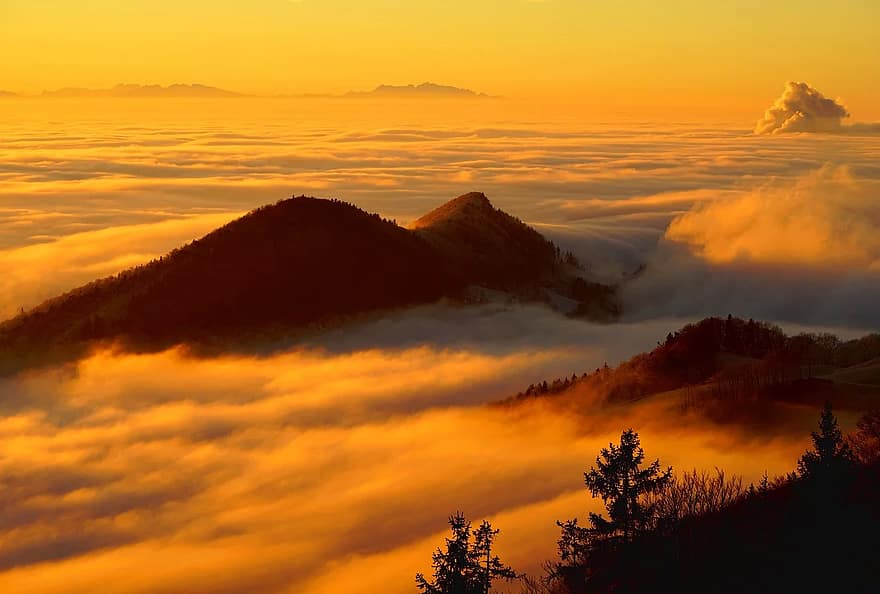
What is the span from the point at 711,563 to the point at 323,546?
39524mm

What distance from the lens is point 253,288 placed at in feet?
566

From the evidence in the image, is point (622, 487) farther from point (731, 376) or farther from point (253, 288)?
point (253, 288)

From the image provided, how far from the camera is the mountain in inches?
6324

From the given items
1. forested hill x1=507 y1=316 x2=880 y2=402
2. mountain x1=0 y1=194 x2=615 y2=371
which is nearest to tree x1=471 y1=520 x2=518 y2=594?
forested hill x1=507 y1=316 x2=880 y2=402

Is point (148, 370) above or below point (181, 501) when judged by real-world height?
above

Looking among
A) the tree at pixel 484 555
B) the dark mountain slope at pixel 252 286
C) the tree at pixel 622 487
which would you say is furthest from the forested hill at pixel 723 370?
the dark mountain slope at pixel 252 286

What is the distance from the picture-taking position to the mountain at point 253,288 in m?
161

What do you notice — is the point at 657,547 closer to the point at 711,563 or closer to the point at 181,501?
the point at 711,563

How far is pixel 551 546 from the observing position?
6175 centimetres

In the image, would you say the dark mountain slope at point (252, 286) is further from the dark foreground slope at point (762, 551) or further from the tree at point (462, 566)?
the tree at point (462, 566)

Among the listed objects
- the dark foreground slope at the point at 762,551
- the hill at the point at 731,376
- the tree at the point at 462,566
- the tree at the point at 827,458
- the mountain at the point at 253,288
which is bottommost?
the dark foreground slope at the point at 762,551

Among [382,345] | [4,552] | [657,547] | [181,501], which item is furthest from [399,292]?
[657,547]

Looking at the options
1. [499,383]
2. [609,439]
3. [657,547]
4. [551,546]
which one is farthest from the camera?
[499,383]

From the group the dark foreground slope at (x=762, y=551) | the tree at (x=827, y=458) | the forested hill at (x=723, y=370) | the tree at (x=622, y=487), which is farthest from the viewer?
the forested hill at (x=723, y=370)
